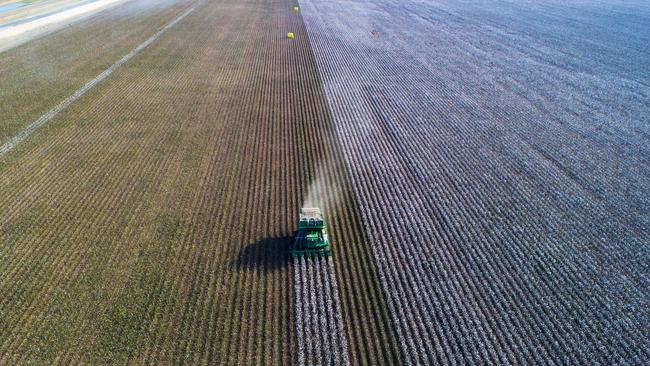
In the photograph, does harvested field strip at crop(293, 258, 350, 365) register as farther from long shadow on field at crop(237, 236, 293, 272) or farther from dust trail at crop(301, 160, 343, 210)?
dust trail at crop(301, 160, 343, 210)

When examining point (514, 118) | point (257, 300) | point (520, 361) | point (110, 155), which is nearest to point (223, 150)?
point (110, 155)

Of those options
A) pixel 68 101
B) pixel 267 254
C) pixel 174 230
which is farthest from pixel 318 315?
pixel 68 101

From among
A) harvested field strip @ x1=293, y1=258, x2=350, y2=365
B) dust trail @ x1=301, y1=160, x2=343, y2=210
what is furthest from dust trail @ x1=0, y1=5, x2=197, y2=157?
harvested field strip @ x1=293, y1=258, x2=350, y2=365

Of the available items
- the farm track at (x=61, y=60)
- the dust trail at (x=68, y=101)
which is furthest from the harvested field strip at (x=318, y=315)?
the farm track at (x=61, y=60)

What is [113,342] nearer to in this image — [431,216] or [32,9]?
[431,216]

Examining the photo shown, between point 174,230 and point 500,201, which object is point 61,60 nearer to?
point 174,230

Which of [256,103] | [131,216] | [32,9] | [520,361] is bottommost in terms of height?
[520,361]
